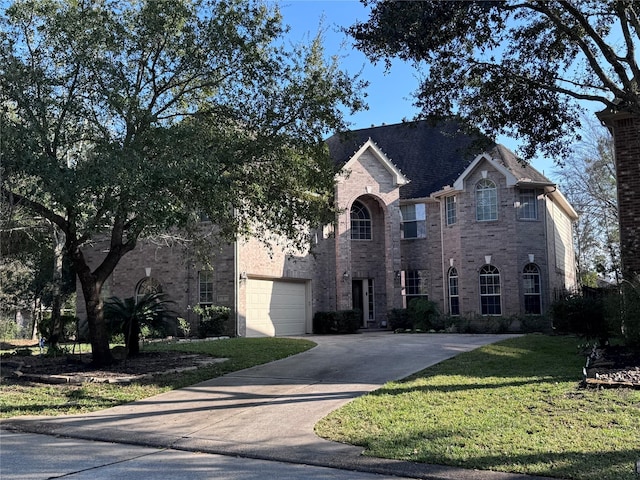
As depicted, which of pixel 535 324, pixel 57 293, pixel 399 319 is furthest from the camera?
pixel 399 319

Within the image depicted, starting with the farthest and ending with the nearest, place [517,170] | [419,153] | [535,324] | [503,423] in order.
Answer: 1. [419,153]
2. [517,170]
3. [535,324]
4. [503,423]

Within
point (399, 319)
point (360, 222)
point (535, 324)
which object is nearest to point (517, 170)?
point (535, 324)

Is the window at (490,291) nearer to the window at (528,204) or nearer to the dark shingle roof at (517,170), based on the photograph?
the window at (528,204)

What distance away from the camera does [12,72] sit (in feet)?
32.6

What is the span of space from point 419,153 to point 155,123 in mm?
18694

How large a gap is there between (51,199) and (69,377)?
12.4 ft

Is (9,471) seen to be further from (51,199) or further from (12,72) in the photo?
(12,72)

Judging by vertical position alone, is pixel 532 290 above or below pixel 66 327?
above

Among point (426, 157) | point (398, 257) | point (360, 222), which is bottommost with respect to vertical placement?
point (398, 257)

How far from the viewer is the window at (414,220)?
26125mm

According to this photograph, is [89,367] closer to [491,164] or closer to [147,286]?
[147,286]

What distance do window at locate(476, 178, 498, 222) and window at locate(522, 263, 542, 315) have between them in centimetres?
254

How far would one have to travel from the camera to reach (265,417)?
28.5ft

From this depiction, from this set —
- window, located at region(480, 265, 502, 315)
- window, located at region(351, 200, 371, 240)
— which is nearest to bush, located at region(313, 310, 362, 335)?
window, located at region(351, 200, 371, 240)
